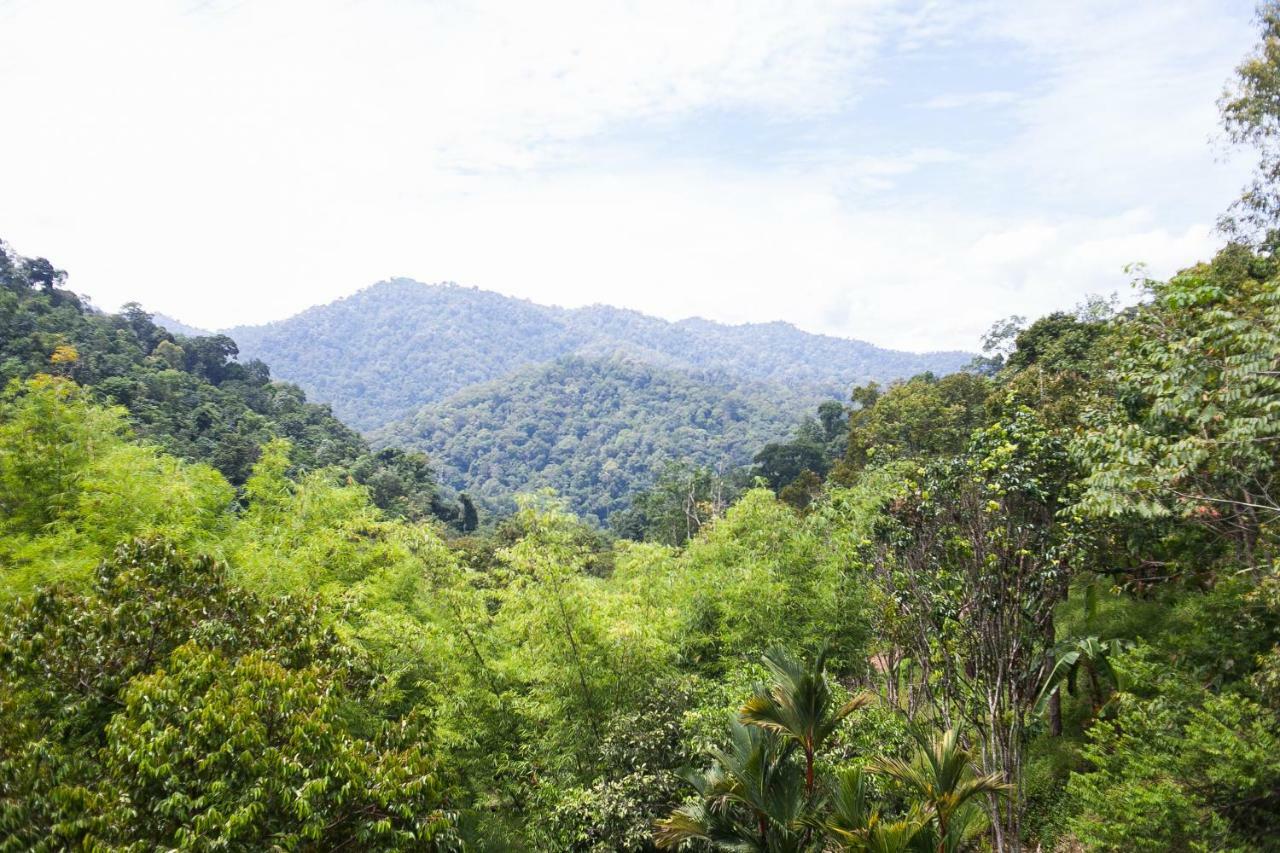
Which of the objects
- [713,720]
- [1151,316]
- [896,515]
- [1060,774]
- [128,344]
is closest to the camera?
[1151,316]

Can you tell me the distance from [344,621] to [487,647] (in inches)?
92.5

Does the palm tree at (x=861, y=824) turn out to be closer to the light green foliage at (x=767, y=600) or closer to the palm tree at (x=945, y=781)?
the palm tree at (x=945, y=781)

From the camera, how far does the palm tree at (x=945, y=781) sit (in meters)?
5.86

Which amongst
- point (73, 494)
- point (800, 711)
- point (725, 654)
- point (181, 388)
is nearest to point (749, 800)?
point (800, 711)

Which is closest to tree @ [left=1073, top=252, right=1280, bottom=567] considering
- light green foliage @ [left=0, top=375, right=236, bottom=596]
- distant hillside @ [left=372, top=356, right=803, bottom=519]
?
light green foliage @ [left=0, top=375, right=236, bottom=596]

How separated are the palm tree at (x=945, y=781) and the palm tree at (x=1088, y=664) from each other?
13.9ft

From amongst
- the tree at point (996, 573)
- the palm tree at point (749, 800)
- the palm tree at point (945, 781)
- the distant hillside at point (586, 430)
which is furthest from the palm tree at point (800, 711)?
the distant hillside at point (586, 430)

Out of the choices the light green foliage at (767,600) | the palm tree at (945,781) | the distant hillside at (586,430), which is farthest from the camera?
the distant hillside at (586,430)

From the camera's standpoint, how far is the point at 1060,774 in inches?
423

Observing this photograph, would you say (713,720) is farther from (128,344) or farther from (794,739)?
(128,344)

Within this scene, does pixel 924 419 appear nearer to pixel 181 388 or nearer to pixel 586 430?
pixel 181 388

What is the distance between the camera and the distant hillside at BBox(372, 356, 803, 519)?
106 metres

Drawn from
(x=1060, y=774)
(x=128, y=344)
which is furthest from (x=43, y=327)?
(x=1060, y=774)

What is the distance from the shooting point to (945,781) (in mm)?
5961
